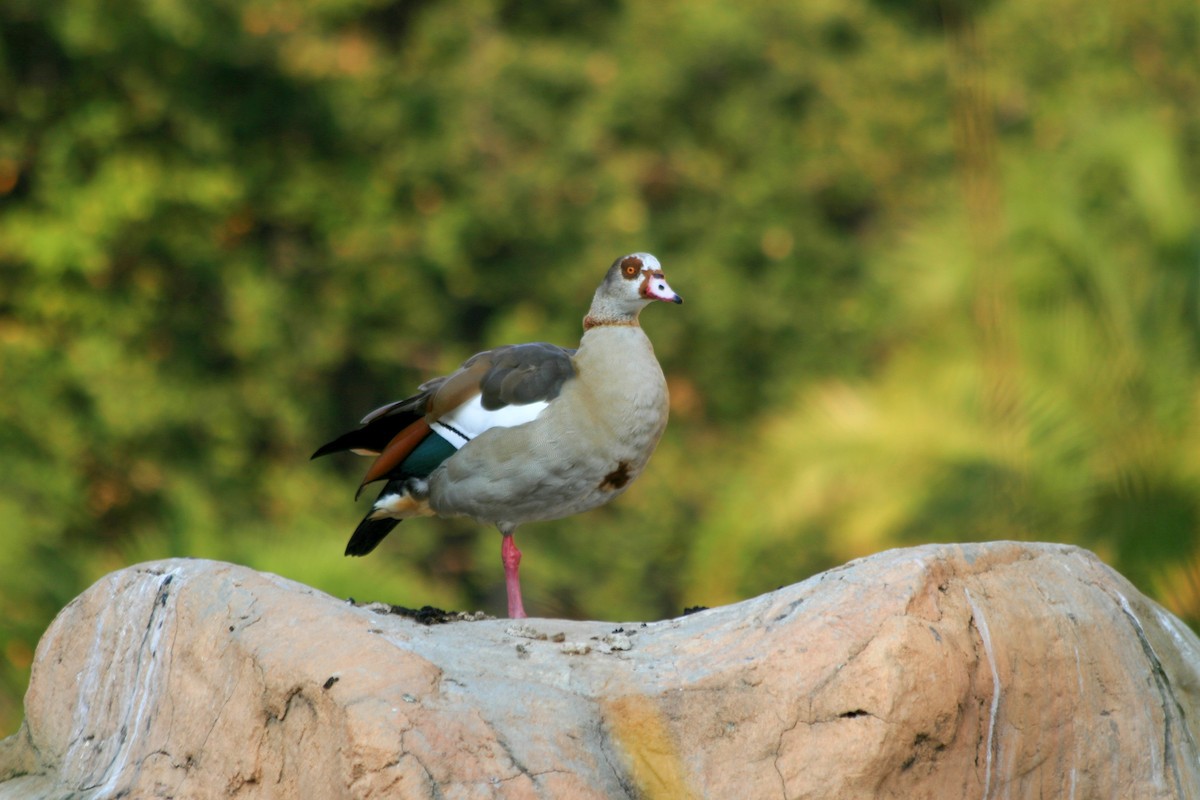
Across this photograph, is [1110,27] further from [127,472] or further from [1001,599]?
[1001,599]

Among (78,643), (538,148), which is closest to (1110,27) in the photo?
(538,148)

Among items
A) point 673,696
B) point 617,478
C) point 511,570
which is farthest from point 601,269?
point 673,696

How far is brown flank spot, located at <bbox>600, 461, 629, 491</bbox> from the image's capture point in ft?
18.5

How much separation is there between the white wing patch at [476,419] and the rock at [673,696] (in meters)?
0.89

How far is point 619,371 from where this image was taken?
5.62 m

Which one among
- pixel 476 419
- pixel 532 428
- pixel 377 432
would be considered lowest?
pixel 532 428

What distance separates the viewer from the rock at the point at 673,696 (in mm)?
4309

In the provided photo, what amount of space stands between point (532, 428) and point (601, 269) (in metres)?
11.3

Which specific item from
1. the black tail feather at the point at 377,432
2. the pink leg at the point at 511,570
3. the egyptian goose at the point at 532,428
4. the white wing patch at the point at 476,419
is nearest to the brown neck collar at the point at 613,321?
the egyptian goose at the point at 532,428

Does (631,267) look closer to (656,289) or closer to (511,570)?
(656,289)

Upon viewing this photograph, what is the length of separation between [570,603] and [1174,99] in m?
7.94

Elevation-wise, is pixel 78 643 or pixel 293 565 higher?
pixel 293 565

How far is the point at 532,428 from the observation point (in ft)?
18.5

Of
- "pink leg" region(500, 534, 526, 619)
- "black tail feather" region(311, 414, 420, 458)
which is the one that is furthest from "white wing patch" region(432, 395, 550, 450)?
"pink leg" region(500, 534, 526, 619)
